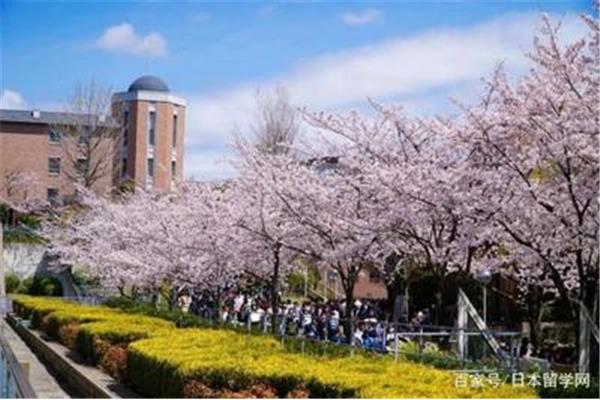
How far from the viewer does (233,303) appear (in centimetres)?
3136

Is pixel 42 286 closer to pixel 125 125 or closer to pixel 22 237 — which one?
pixel 22 237

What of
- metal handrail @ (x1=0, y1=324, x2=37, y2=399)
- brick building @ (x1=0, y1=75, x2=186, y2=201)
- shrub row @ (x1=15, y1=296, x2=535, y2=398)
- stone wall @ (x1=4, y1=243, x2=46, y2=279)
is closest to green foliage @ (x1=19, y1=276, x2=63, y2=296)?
stone wall @ (x1=4, y1=243, x2=46, y2=279)

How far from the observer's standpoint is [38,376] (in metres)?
18.4

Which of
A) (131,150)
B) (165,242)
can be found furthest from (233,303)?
(131,150)

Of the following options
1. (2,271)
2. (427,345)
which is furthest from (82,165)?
(427,345)

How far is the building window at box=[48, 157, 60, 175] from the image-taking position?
63.6 metres

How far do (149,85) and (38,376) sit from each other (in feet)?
156

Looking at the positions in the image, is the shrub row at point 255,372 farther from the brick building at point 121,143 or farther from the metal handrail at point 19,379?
the brick building at point 121,143

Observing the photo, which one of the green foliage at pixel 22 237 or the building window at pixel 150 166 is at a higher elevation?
the building window at pixel 150 166

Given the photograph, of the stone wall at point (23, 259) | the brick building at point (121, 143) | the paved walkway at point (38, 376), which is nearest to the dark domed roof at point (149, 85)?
the brick building at point (121, 143)

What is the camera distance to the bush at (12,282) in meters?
48.9

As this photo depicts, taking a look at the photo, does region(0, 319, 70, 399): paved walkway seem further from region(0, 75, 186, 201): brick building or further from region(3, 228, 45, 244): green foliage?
region(0, 75, 186, 201): brick building

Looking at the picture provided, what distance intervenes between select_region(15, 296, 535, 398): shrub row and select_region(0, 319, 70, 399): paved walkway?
929 mm

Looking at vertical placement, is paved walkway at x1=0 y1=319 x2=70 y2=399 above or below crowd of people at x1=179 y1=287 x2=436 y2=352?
below
